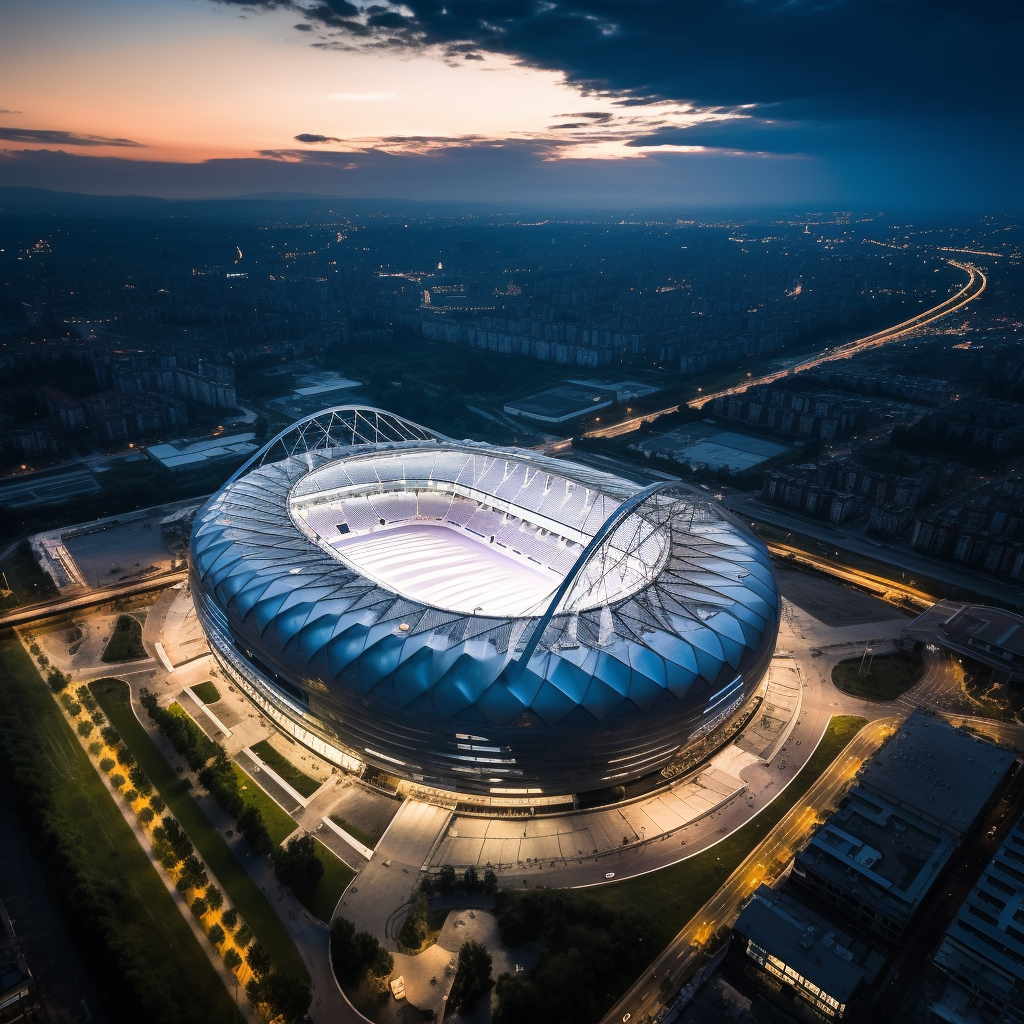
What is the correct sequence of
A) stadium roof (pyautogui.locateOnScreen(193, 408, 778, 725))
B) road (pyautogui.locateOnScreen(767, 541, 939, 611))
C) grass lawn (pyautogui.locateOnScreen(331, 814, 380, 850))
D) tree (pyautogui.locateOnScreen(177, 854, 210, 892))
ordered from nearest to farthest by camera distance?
tree (pyautogui.locateOnScreen(177, 854, 210, 892)), stadium roof (pyautogui.locateOnScreen(193, 408, 778, 725)), grass lawn (pyautogui.locateOnScreen(331, 814, 380, 850)), road (pyautogui.locateOnScreen(767, 541, 939, 611))

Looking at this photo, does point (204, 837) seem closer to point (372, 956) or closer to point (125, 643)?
point (372, 956)

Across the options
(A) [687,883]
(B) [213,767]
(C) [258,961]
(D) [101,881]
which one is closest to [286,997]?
(C) [258,961]

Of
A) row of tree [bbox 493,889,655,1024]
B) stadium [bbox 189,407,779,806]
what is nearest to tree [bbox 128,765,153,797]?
stadium [bbox 189,407,779,806]

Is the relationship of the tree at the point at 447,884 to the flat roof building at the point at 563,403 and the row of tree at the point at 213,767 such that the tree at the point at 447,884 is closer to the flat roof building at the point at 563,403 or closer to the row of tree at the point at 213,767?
the row of tree at the point at 213,767

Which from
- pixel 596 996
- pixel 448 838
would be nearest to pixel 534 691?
pixel 448 838

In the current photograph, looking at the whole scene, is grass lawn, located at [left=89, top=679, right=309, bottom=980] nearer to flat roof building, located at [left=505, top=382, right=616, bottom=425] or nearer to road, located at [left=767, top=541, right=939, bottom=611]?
road, located at [left=767, top=541, right=939, bottom=611]

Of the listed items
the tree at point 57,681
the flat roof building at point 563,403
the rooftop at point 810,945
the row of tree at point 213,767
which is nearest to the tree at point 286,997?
the row of tree at point 213,767

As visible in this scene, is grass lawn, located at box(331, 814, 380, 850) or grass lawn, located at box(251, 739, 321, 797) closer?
grass lawn, located at box(331, 814, 380, 850)
